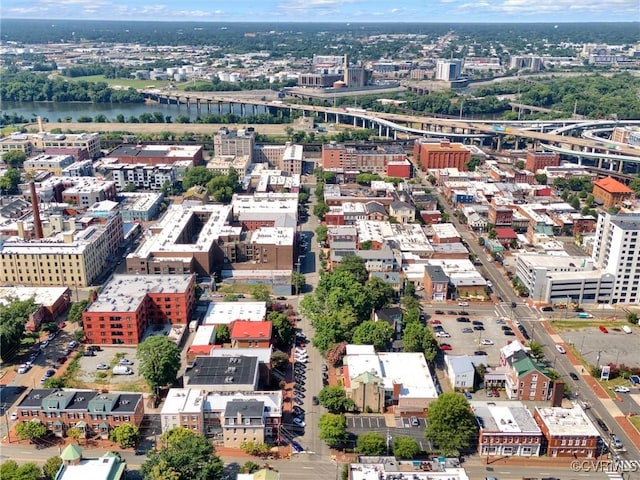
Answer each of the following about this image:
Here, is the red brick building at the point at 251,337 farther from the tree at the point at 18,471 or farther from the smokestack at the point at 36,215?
the smokestack at the point at 36,215

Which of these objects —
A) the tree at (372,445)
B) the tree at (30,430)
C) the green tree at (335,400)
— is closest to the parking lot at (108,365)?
the tree at (30,430)

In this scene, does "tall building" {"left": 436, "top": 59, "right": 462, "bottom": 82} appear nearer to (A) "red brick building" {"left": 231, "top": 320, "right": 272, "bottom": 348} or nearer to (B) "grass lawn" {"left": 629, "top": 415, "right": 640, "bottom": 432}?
(A) "red brick building" {"left": 231, "top": 320, "right": 272, "bottom": 348}

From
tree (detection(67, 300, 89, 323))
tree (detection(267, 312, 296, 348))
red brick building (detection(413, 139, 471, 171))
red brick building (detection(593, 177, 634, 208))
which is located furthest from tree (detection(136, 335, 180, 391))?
red brick building (detection(413, 139, 471, 171))

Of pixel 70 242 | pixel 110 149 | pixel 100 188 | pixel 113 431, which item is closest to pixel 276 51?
pixel 110 149

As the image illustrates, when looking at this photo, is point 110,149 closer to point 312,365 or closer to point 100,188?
point 100,188

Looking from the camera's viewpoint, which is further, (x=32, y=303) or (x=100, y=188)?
(x=100, y=188)
